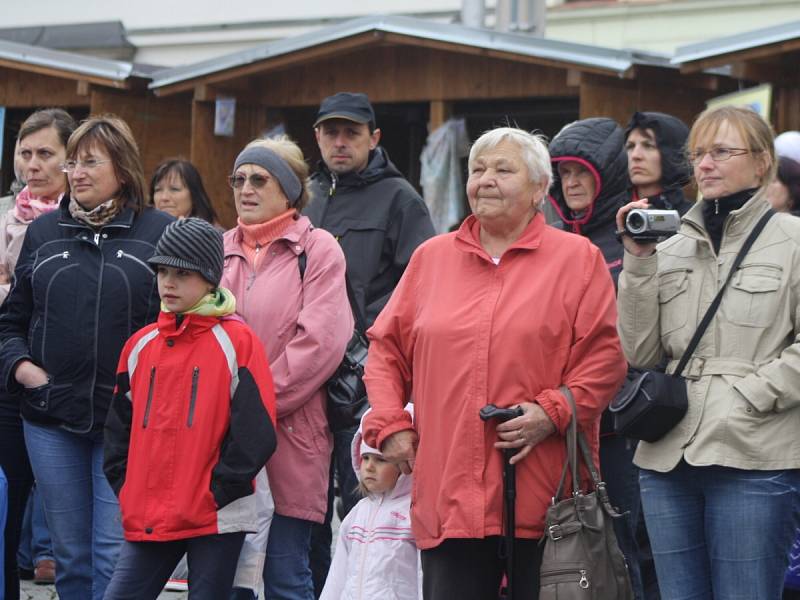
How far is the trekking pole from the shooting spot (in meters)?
4.18

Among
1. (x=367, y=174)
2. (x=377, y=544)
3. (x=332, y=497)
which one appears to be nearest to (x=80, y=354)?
(x=332, y=497)

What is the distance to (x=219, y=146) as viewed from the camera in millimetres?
11516

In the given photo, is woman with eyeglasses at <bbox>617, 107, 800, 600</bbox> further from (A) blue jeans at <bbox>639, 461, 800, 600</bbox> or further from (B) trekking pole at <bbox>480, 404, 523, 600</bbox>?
(B) trekking pole at <bbox>480, 404, 523, 600</bbox>

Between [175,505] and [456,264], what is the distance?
1.40m

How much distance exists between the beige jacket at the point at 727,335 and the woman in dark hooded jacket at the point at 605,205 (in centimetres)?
96

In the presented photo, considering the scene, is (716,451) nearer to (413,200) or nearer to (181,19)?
(413,200)

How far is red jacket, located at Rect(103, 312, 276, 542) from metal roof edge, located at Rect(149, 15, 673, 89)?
5049mm

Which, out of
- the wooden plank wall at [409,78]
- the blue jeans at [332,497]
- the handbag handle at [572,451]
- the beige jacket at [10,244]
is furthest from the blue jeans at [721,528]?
the wooden plank wall at [409,78]

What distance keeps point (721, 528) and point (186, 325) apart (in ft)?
7.04

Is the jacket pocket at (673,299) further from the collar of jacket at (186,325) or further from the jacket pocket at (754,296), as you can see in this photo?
the collar of jacket at (186,325)

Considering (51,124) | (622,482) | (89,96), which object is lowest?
(622,482)

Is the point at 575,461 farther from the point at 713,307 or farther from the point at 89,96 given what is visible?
the point at 89,96

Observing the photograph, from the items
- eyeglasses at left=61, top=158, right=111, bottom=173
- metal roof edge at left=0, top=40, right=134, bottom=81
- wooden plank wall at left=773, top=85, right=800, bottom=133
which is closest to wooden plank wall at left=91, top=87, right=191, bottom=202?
metal roof edge at left=0, top=40, right=134, bottom=81

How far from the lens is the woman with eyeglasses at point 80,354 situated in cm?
540
